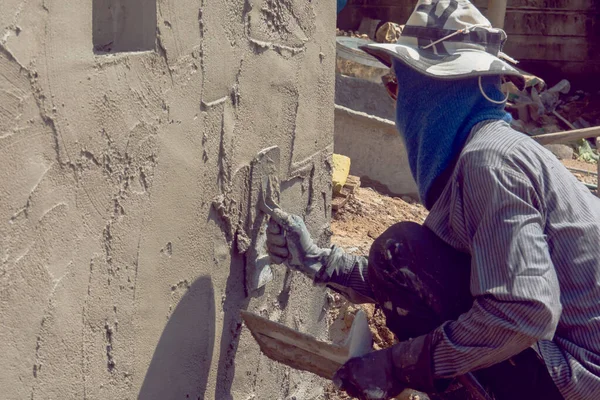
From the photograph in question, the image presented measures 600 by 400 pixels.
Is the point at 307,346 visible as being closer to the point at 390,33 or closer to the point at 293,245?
the point at 293,245

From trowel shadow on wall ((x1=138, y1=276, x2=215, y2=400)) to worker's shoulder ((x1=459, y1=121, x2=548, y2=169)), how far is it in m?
0.94

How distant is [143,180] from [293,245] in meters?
0.73

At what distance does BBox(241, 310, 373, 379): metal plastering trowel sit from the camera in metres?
2.42

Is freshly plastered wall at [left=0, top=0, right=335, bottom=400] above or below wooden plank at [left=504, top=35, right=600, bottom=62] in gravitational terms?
above

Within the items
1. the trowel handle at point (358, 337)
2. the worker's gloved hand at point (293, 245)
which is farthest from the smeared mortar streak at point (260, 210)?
the trowel handle at point (358, 337)

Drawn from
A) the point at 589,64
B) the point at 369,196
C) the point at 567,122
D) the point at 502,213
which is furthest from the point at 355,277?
the point at 589,64

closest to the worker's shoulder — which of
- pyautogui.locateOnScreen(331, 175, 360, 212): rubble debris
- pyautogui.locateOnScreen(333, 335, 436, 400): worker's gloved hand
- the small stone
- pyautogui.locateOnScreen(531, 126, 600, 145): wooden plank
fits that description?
pyautogui.locateOnScreen(333, 335, 436, 400): worker's gloved hand

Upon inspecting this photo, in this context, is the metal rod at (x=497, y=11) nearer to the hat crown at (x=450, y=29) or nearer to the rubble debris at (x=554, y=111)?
the rubble debris at (x=554, y=111)

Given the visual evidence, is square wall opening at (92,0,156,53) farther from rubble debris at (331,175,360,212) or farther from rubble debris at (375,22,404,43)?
rubble debris at (375,22,404,43)

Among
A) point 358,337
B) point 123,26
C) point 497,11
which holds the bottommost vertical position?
point 358,337

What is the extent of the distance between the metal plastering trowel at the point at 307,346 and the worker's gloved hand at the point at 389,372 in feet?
0.32

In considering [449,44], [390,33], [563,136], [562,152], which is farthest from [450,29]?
[562,152]

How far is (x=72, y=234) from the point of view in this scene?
1890 millimetres

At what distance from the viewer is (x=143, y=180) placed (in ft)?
6.97
